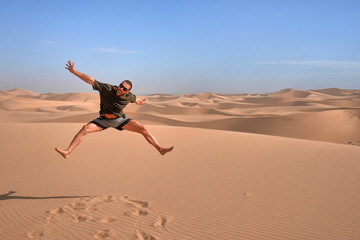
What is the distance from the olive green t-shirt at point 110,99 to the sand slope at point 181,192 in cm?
185

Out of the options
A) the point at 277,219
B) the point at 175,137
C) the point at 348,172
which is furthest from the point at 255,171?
the point at 175,137

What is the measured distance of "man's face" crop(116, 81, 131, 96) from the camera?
16.0 feet

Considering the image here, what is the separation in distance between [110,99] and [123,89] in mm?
313

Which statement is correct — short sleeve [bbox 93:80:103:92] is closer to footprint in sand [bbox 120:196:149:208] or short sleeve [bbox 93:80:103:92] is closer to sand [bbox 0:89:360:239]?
sand [bbox 0:89:360:239]

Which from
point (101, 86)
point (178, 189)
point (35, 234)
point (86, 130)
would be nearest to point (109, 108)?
point (101, 86)

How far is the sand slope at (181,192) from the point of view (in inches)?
194

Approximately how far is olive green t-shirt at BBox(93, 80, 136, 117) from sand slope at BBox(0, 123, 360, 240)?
6.08 feet

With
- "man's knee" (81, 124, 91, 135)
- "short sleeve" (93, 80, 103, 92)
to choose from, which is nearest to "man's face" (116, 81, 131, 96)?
"short sleeve" (93, 80, 103, 92)

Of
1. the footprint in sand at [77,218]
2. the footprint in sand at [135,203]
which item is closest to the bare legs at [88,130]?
the footprint in sand at [77,218]

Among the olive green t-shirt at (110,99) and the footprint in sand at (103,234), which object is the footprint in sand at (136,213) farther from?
the olive green t-shirt at (110,99)

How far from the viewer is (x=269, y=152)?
10.8m

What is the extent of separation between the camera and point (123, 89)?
4879 millimetres

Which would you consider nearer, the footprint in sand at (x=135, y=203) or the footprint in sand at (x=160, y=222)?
the footprint in sand at (x=160, y=222)

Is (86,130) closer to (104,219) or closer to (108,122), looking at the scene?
(108,122)
